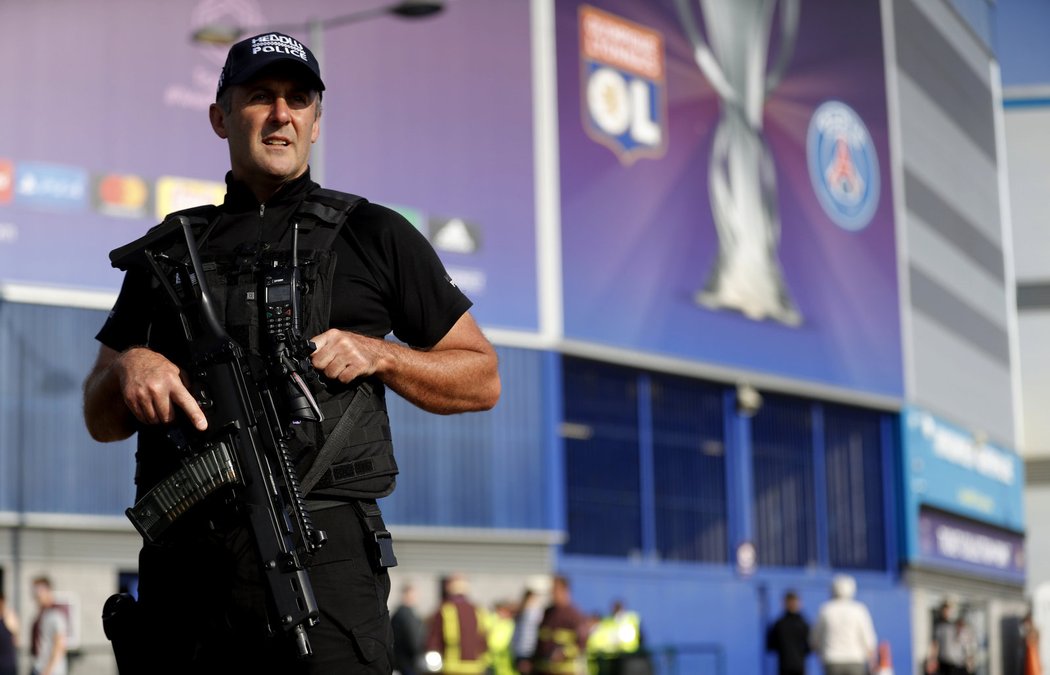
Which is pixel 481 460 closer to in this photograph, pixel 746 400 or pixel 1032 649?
pixel 746 400

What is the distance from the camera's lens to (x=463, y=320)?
3.78m

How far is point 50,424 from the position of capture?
892 inches

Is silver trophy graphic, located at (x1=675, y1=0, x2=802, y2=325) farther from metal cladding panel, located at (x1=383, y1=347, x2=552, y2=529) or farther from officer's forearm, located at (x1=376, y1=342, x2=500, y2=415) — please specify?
officer's forearm, located at (x1=376, y1=342, x2=500, y2=415)

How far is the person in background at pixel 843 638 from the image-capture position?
62.3 ft

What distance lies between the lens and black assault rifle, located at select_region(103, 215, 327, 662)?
10.9ft

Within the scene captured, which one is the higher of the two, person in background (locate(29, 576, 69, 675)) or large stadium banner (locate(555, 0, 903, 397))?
large stadium banner (locate(555, 0, 903, 397))

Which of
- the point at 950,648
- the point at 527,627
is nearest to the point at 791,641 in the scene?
the point at 527,627

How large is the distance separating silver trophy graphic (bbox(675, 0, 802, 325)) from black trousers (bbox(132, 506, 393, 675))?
29370 mm

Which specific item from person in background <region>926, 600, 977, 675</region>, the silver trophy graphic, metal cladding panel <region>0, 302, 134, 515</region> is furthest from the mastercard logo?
person in background <region>926, 600, 977, 675</region>

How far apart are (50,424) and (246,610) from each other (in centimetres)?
2011

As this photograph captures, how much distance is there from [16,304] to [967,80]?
31959 millimetres

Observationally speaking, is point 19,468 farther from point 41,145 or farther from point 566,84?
point 566,84

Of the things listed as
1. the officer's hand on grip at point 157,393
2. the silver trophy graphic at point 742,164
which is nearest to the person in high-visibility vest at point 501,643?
the silver trophy graphic at point 742,164

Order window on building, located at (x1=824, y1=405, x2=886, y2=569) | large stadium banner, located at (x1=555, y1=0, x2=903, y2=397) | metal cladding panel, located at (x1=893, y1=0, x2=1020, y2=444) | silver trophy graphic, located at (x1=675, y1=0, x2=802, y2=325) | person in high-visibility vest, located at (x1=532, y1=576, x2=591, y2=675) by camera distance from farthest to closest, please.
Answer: metal cladding panel, located at (x1=893, y1=0, x2=1020, y2=444) < window on building, located at (x1=824, y1=405, x2=886, y2=569) < silver trophy graphic, located at (x1=675, y1=0, x2=802, y2=325) < large stadium banner, located at (x1=555, y1=0, x2=903, y2=397) < person in high-visibility vest, located at (x1=532, y1=576, x2=591, y2=675)
